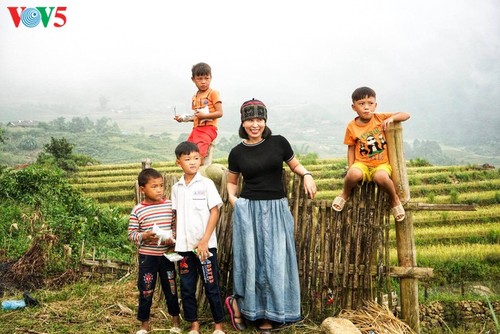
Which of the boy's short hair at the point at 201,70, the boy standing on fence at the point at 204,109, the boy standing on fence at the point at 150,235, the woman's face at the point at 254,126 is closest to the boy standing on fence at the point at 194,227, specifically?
the boy standing on fence at the point at 150,235

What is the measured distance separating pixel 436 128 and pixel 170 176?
213 ft

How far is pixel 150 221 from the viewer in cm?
326

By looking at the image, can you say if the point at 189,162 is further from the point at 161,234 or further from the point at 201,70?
the point at 201,70

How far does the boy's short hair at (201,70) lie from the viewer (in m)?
3.99

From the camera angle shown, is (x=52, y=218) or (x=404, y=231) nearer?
(x=404, y=231)

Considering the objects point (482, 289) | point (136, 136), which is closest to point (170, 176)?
point (482, 289)

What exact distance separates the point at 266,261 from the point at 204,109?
1532 millimetres

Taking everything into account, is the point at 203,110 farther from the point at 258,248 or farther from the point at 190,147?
the point at 258,248

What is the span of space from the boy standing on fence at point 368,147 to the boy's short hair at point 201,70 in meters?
1.35

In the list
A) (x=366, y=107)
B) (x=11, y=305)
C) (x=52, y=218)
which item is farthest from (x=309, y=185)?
(x=52, y=218)

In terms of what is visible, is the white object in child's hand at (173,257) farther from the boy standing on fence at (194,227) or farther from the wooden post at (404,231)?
the wooden post at (404,231)

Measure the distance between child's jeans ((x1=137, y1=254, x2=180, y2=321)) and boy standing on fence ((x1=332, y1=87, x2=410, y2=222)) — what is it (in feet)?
4.56

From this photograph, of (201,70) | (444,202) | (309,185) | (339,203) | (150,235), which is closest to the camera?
(150,235)

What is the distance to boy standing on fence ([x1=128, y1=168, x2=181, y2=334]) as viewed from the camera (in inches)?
128
